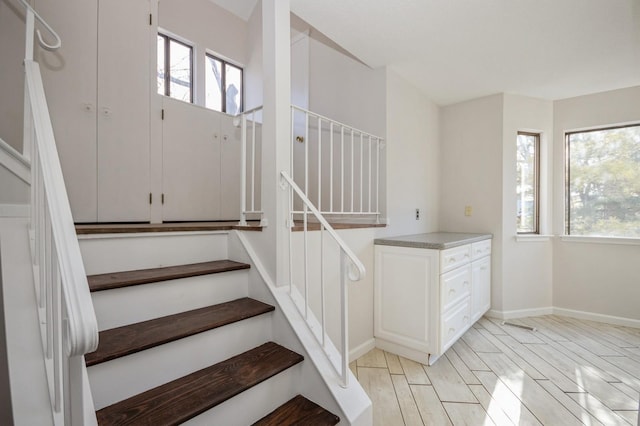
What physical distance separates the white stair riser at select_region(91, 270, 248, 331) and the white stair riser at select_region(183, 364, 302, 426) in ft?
1.81

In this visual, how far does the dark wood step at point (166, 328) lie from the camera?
3.50 ft

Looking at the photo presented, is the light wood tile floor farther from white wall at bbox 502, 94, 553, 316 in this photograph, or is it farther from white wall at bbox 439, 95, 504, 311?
white wall at bbox 439, 95, 504, 311

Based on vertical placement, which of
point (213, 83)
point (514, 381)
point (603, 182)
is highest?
point (213, 83)

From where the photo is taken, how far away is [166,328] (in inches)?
50.2

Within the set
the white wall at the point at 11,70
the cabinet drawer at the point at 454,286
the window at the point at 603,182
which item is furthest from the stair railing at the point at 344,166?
the window at the point at 603,182

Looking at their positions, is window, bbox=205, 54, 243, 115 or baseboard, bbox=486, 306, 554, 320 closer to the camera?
baseboard, bbox=486, 306, 554, 320

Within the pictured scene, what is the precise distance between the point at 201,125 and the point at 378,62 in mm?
1927

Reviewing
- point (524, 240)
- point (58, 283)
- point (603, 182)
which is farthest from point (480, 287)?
point (58, 283)

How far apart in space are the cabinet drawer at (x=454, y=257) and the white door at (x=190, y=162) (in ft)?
7.75

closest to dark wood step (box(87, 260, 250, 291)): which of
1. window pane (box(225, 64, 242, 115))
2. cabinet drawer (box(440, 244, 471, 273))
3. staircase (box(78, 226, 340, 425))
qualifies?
staircase (box(78, 226, 340, 425))

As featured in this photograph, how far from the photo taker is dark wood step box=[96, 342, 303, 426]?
99 centimetres

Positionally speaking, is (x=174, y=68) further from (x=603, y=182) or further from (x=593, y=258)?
(x=593, y=258)

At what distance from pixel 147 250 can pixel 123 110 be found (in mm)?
1552

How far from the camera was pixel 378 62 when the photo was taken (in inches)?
102
